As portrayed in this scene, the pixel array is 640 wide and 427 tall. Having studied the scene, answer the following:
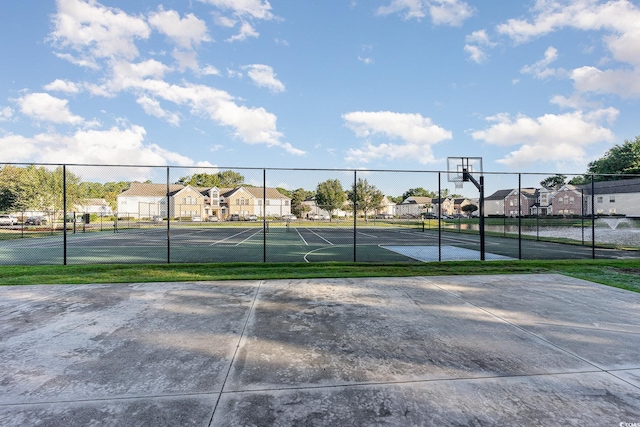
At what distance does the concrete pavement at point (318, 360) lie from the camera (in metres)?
2.38

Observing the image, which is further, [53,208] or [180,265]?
[53,208]

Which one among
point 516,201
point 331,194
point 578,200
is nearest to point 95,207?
point 331,194

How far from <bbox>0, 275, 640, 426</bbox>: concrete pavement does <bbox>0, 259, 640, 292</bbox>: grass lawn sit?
1620mm

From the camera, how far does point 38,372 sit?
118 inches

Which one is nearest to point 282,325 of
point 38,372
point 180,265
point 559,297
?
point 38,372

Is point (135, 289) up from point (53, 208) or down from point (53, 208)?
down

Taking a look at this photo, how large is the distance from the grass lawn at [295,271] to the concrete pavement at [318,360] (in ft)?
5.32

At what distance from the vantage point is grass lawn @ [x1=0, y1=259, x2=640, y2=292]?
7230 millimetres

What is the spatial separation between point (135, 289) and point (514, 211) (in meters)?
72.8

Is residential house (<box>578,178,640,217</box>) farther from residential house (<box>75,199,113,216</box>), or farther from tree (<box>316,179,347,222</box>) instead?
residential house (<box>75,199,113,216</box>)

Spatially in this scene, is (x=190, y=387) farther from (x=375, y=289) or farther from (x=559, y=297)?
(x=559, y=297)

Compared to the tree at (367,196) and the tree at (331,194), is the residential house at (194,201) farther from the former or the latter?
the tree at (367,196)

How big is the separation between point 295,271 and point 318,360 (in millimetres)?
5105

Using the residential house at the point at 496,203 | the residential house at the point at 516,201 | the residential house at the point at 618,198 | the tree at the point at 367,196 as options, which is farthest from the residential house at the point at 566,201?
the tree at the point at 367,196
